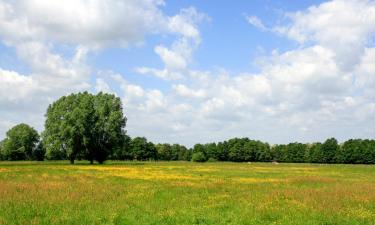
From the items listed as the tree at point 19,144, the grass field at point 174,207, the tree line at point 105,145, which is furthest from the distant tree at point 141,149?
the grass field at point 174,207

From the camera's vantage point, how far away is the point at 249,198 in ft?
85.8

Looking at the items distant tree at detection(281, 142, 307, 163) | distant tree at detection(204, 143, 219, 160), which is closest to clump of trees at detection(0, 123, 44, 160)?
distant tree at detection(204, 143, 219, 160)

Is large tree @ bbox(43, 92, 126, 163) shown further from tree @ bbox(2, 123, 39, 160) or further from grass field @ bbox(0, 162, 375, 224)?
grass field @ bbox(0, 162, 375, 224)

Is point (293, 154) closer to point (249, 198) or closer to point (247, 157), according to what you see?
point (247, 157)

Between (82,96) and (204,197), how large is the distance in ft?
232

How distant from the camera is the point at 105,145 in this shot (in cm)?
9062

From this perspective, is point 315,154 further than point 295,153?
No

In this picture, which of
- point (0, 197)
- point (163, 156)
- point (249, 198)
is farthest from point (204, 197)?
point (163, 156)

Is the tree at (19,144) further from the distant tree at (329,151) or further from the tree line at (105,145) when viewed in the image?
the distant tree at (329,151)

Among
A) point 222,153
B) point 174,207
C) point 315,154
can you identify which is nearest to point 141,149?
point 222,153

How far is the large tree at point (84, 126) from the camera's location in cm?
Answer: 8550

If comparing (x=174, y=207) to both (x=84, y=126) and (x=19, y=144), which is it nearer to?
(x=84, y=126)

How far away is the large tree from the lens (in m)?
85.5

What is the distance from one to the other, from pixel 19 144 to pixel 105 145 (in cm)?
5805
